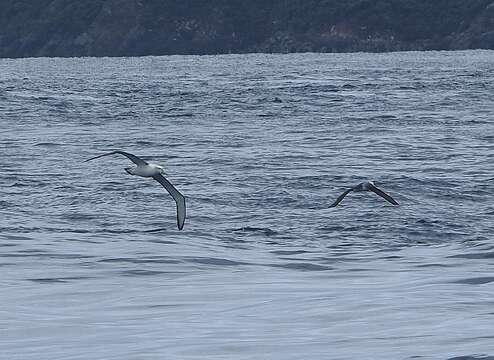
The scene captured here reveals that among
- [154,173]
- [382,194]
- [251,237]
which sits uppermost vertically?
[154,173]

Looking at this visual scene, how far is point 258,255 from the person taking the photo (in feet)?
71.2

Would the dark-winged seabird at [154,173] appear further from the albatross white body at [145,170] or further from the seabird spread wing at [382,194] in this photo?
the seabird spread wing at [382,194]

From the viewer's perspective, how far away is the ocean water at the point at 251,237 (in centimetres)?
1473

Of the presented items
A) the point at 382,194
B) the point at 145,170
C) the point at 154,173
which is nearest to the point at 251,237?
the point at 154,173

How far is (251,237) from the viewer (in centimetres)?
2381

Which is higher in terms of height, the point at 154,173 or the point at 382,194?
the point at 154,173

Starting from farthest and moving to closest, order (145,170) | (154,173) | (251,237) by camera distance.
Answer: (251,237)
(154,173)
(145,170)

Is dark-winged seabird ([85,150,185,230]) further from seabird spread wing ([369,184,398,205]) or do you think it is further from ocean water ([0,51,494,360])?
seabird spread wing ([369,184,398,205])

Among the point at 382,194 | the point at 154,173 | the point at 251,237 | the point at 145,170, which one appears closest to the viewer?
the point at 145,170

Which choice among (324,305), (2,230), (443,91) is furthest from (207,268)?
(443,91)

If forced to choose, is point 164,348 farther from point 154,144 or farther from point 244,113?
point 244,113

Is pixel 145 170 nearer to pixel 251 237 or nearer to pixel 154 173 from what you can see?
pixel 154 173

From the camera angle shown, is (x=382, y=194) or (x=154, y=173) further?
(x=382, y=194)

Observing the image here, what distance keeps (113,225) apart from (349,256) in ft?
18.1
